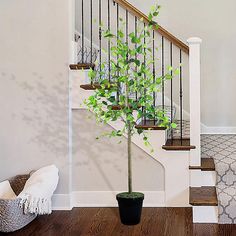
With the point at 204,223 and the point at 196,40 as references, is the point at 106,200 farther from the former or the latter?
the point at 196,40

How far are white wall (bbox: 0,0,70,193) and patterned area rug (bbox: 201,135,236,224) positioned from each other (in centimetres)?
143

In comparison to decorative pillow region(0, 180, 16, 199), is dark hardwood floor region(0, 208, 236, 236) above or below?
below

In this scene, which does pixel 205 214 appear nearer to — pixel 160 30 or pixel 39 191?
pixel 39 191

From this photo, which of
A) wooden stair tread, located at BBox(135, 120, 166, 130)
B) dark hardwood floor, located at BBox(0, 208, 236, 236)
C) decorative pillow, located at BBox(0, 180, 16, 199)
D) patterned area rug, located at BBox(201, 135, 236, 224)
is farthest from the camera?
wooden stair tread, located at BBox(135, 120, 166, 130)

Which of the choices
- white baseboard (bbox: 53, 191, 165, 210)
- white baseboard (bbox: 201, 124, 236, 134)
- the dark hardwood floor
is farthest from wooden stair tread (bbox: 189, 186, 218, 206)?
white baseboard (bbox: 201, 124, 236, 134)

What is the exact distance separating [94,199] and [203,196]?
106cm

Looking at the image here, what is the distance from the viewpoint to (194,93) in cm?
383

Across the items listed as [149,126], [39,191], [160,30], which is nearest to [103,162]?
[149,126]

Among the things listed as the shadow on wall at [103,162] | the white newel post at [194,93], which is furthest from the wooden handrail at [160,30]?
the shadow on wall at [103,162]

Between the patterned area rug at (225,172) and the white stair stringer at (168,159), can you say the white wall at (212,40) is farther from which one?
the white stair stringer at (168,159)

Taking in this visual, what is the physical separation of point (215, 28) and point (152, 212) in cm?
271

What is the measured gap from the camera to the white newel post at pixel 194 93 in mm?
3801

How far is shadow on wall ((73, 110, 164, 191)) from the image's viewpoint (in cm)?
394

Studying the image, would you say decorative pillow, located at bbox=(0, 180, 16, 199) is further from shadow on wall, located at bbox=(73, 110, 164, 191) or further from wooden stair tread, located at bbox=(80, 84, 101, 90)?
wooden stair tread, located at bbox=(80, 84, 101, 90)
